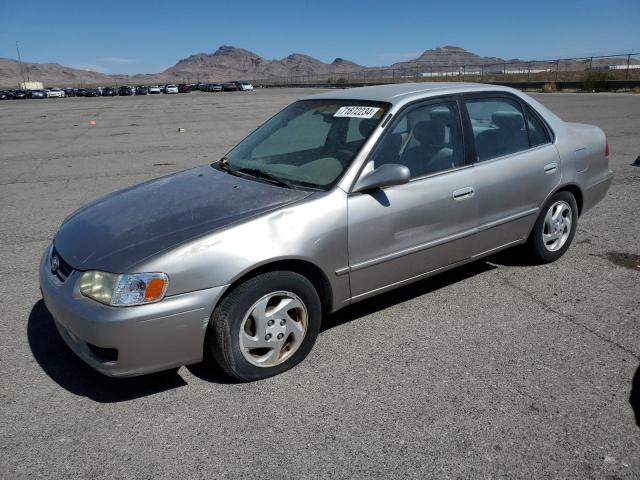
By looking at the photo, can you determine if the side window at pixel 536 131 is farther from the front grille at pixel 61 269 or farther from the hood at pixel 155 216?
the front grille at pixel 61 269

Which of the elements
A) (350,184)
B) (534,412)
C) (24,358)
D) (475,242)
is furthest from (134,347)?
(475,242)

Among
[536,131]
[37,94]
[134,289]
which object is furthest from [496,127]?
[37,94]

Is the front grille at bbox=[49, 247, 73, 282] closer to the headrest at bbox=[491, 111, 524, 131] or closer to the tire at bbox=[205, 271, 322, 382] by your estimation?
the tire at bbox=[205, 271, 322, 382]

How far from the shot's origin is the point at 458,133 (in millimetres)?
4062

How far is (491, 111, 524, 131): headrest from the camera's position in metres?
4.41

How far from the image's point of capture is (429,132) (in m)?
3.97

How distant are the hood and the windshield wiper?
0.07m

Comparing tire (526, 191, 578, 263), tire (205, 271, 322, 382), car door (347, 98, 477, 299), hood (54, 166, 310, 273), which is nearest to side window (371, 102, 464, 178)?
car door (347, 98, 477, 299)

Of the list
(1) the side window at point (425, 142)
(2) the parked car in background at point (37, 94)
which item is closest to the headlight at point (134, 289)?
(1) the side window at point (425, 142)

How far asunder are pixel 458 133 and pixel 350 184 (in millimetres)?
1158

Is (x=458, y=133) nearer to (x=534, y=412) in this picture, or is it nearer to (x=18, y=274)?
(x=534, y=412)

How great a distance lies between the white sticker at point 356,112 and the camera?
150 inches

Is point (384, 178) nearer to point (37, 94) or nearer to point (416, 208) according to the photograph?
point (416, 208)

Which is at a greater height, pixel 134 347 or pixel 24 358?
pixel 134 347
